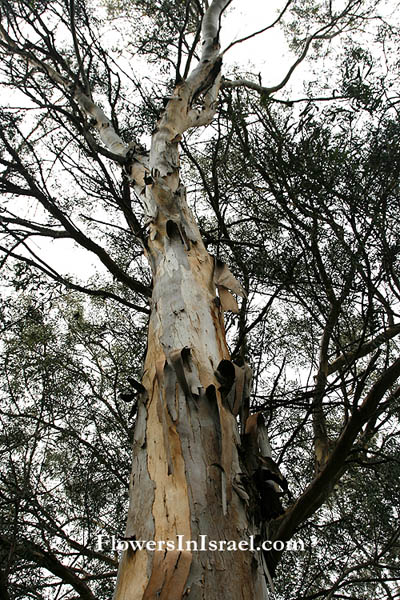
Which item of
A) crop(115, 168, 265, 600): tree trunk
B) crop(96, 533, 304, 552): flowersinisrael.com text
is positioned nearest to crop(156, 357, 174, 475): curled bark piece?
crop(115, 168, 265, 600): tree trunk

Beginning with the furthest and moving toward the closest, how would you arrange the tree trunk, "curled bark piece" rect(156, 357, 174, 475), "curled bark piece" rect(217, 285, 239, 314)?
"curled bark piece" rect(217, 285, 239, 314)
"curled bark piece" rect(156, 357, 174, 475)
the tree trunk

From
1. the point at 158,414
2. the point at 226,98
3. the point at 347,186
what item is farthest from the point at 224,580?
the point at 226,98

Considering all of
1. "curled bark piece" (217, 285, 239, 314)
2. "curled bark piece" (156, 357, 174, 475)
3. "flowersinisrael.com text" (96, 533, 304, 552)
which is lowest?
"flowersinisrael.com text" (96, 533, 304, 552)

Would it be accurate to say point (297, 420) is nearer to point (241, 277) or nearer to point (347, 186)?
point (241, 277)

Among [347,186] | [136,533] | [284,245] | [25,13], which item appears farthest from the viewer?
[25,13]

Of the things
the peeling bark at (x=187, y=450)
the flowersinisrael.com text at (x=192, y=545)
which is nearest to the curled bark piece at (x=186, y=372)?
the peeling bark at (x=187, y=450)

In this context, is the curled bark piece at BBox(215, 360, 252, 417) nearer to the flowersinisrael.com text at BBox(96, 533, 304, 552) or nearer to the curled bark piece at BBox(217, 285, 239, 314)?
the flowersinisrael.com text at BBox(96, 533, 304, 552)

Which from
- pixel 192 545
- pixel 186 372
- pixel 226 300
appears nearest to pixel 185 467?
pixel 192 545

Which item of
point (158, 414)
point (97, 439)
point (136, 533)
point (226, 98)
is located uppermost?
point (226, 98)

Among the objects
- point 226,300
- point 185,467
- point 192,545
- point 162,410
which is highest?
point 226,300

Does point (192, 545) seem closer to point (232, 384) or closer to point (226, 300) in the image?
point (232, 384)

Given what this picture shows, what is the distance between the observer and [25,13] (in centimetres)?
450

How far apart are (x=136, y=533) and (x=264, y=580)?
29 centimetres

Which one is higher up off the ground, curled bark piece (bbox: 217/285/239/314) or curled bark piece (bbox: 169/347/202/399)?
curled bark piece (bbox: 217/285/239/314)
